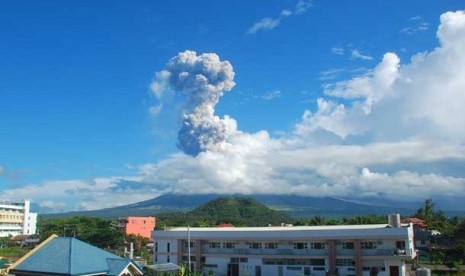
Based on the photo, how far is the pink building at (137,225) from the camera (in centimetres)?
10350

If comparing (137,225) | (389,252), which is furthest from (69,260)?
(137,225)

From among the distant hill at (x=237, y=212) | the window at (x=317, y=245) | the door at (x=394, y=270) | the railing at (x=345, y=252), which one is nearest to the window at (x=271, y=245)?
the window at (x=317, y=245)

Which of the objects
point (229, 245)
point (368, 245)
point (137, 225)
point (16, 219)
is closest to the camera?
point (368, 245)

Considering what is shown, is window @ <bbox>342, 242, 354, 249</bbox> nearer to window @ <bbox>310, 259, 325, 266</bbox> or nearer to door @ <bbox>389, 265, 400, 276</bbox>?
window @ <bbox>310, 259, 325, 266</bbox>

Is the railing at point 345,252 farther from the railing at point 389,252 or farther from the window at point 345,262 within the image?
the railing at point 389,252

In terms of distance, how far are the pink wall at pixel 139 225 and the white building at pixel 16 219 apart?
36.7m

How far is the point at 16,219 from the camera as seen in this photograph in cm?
12838

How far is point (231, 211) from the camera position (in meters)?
165

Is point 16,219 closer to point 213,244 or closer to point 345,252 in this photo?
point 213,244

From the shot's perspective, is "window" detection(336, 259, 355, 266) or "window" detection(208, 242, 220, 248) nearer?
"window" detection(336, 259, 355, 266)

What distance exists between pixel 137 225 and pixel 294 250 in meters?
68.2

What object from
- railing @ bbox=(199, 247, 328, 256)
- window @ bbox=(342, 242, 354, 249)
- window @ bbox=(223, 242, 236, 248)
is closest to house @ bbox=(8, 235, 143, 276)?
railing @ bbox=(199, 247, 328, 256)

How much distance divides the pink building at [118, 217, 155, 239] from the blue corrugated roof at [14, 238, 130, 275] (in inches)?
2801

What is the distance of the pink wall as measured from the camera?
340 ft
